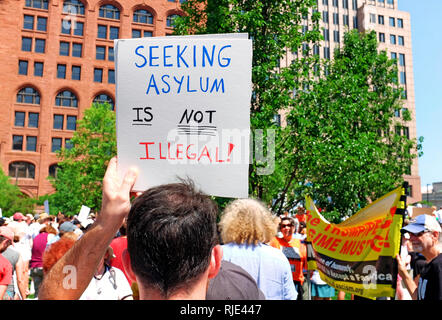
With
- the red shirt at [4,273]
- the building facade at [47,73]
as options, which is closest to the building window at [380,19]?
the building facade at [47,73]

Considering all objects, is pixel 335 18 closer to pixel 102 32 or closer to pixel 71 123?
pixel 102 32

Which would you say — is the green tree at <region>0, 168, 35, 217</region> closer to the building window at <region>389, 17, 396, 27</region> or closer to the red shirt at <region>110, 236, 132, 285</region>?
the red shirt at <region>110, 236, 132, 285</region>

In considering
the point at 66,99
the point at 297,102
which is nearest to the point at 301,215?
the point at 297,102

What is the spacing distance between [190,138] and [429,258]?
Result: 2.87 meters

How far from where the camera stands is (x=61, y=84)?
48875 mm

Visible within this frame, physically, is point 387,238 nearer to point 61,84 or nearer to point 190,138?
point 190,138

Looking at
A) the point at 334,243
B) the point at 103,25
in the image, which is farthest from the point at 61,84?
the point at 334,243

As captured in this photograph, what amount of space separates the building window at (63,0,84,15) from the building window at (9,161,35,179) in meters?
20.1

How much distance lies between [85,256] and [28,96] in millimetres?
52903

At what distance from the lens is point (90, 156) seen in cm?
Result: 3003

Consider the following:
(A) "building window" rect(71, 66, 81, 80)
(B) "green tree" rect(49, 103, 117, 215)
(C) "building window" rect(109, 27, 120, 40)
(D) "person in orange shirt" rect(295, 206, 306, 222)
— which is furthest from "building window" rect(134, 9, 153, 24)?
(D) "person in orange shirt" rect(295, 206, 306, 222)

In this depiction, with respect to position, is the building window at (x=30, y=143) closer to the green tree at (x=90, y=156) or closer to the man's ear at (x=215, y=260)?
the green tree at (x=90, y=156)

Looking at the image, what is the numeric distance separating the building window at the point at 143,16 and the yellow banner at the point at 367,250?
5311 centimetres

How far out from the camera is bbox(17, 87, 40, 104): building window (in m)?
48.1
